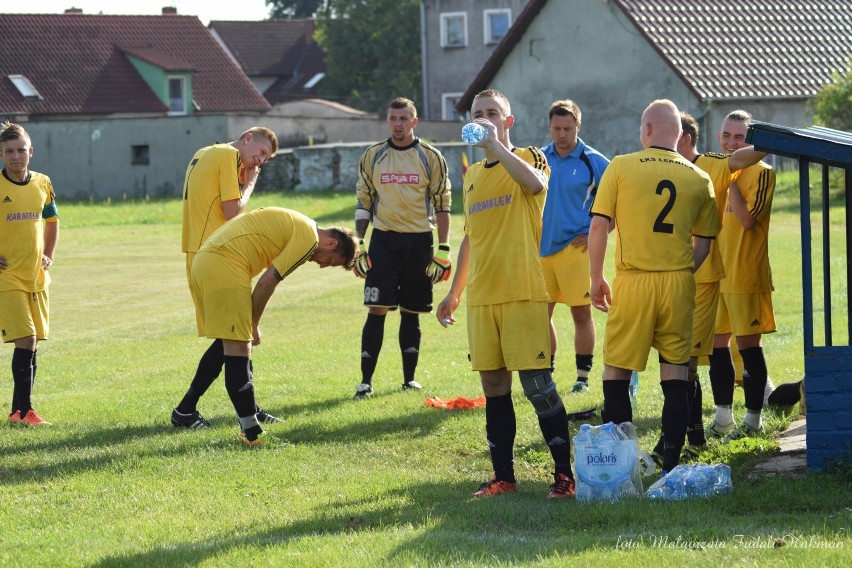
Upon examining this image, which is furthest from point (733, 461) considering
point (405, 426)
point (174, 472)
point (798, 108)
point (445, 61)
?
point (445, 61)

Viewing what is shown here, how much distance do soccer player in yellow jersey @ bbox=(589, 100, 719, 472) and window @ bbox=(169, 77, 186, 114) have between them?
52369 mm

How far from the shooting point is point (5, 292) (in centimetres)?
966

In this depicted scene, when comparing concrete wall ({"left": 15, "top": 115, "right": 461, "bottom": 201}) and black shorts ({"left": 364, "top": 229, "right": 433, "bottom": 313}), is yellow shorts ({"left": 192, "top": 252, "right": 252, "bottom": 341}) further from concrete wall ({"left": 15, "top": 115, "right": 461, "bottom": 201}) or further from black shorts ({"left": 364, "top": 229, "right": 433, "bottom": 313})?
concrete wall ({"left": 15, "top": 115, "right": 461, "bottom": 201})

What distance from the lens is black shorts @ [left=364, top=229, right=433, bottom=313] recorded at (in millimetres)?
10578

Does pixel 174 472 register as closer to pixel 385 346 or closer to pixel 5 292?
pixel 5 292

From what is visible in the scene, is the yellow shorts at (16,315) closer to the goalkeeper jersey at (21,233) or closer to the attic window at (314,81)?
the goalkeeper jersey at (21,233)

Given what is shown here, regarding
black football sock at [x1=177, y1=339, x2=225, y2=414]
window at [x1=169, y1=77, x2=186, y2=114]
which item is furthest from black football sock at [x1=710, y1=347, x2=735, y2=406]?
window at [x1=169, y1=77, x2=186, y2=114]

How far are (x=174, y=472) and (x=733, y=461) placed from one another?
3467mm

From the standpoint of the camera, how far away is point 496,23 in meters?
61.5

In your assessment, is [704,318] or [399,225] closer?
[704,318]

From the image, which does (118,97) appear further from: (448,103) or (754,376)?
(754,376)

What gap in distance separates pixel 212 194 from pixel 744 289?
13.0ft

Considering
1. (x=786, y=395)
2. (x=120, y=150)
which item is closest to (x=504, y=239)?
(x=786, y=395)

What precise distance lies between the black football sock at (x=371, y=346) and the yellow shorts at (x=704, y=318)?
3499mm
